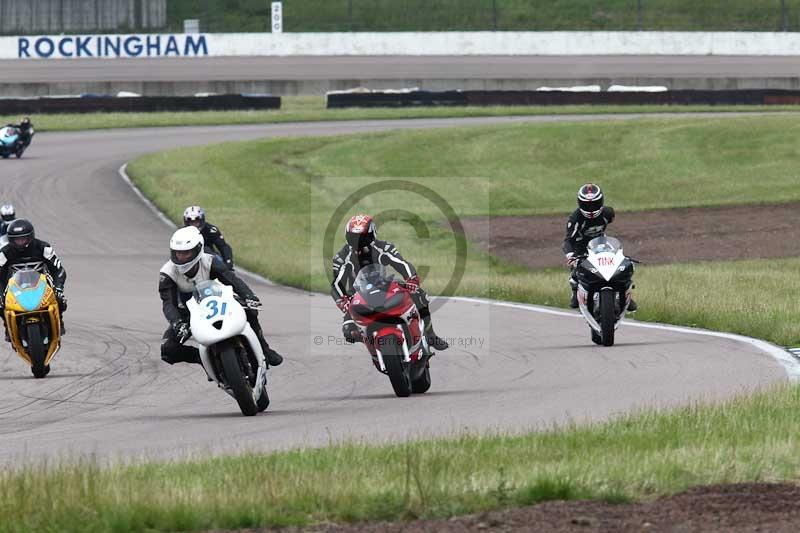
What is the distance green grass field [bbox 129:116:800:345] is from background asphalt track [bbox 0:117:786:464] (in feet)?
14.3

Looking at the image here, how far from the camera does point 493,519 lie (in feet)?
21.4

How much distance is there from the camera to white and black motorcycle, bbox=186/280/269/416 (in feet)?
33.2

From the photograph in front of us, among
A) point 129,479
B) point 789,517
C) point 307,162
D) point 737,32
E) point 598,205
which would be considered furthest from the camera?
point 737,32

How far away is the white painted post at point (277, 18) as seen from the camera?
6035 centimetres

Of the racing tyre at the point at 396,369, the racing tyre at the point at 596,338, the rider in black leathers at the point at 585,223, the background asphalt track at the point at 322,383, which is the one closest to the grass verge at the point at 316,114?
the background asphalt track at the point at 322,383

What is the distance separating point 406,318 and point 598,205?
203 inches

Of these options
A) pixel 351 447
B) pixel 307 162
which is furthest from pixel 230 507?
pixel 307 162

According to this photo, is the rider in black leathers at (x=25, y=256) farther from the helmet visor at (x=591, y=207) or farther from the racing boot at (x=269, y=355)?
the helmet visor at (x=591, y=207)

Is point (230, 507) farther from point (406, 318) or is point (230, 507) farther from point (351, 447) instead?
point (406, 318)

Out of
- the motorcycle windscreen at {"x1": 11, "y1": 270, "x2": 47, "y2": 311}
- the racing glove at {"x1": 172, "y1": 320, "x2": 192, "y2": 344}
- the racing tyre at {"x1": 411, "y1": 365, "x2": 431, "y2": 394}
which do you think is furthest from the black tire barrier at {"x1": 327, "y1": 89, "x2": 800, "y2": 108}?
the racing glove at {"x1": 172, "y1": 320, "x2": 192, "y2": 344}

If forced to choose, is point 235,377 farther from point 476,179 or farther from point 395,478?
point 476,179

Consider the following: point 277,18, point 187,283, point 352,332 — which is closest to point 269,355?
point 352,332

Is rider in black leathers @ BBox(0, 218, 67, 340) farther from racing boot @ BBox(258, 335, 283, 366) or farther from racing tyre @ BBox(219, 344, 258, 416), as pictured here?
racing tyre @ BBox(219, 344, 258, 416)

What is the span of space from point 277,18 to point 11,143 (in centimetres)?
2593
